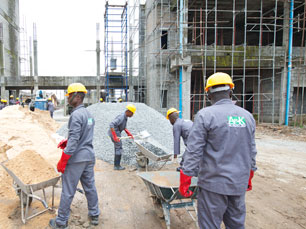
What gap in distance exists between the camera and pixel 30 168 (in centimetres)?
342

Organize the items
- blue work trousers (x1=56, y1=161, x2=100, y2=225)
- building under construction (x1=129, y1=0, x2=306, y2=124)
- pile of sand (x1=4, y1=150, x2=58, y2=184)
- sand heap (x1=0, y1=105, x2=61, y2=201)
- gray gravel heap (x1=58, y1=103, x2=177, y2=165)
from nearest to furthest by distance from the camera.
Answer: blue work trousers (x1=56, y1=161, x2=100, y2=225) → pile of sand (x1=4, y1=150, x2=58, y2=184) → sand heap (x1=0, y1=105, x2=61, y2=201) → gray gravel heap (x1=58, y1=103, x2=177, y2=165) → building under construction (x1=129, y1=0, x2=306, y2=124)

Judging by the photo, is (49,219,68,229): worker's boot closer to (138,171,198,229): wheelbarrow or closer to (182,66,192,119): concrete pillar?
(138,171,198,229): wheelbarrow

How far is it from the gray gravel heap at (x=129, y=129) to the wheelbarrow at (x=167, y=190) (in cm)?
270

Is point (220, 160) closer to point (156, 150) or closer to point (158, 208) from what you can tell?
point (158, 208)

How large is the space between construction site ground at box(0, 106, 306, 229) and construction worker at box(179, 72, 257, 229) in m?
1.19

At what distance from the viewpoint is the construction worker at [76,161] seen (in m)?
2.75

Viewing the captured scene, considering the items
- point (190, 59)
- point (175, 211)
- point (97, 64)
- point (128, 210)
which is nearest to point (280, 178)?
point (175, 211)

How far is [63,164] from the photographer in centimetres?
271

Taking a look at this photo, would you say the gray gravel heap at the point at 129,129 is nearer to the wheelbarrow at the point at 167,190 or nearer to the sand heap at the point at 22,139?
the sand heap at the point at 22,139

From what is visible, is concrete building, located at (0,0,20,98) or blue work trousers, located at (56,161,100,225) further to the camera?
concrete building, located at (0,0,20,98)

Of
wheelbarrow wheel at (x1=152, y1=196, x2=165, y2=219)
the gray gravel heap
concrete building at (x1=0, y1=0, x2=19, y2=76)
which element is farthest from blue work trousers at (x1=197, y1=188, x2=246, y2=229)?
concrete building at (x1=0, y1=0, x2=19, y2=76)

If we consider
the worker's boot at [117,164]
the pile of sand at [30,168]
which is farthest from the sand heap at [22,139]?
the pile of sand at [30,168]

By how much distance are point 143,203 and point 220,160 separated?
7.30 feet

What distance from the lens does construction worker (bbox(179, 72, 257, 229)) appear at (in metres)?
2.00
